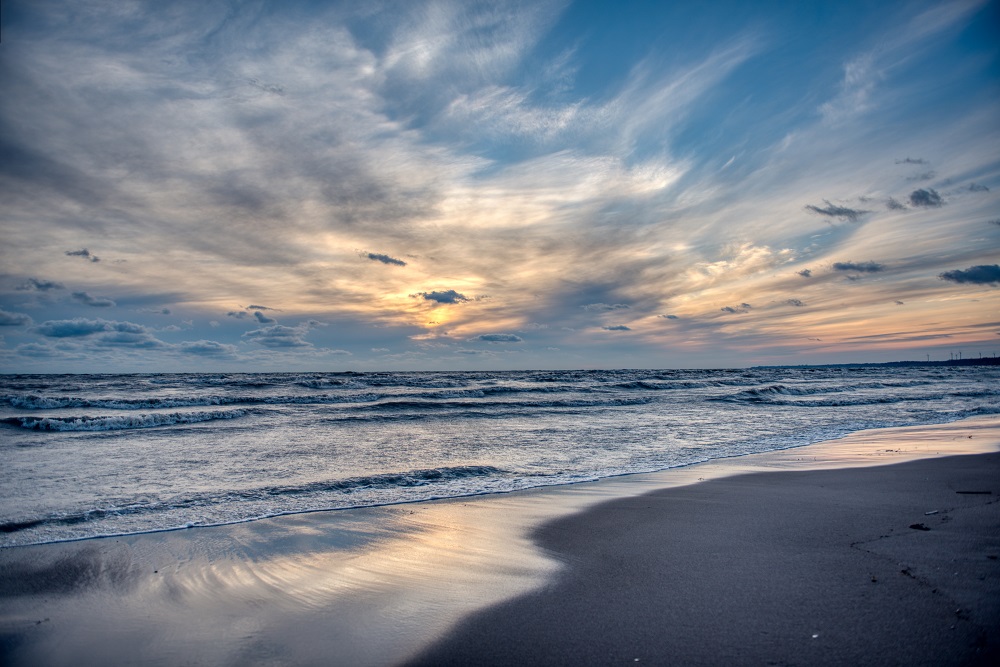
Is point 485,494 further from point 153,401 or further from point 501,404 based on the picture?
point 153,401

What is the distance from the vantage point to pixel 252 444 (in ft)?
44.7

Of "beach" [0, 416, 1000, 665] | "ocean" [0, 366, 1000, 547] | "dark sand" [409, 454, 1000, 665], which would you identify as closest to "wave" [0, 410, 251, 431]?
"ocean" [0, 366, 1000, 547]

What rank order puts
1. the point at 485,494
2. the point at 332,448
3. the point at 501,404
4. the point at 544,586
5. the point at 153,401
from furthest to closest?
the point at 501,404
the point at 153,401
the point at 332,448
the point at 485,494
the point at 544,586

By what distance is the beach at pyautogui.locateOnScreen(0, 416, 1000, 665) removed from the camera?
3.24 metres

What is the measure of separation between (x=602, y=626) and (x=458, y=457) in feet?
26.9

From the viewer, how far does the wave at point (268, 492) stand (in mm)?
6574

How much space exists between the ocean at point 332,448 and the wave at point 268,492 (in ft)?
0.13

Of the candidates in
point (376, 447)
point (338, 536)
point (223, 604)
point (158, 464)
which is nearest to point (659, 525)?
point (338, 536)

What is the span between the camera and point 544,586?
4.32m

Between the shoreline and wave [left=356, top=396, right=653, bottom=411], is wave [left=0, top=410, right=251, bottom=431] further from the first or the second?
the shoreline

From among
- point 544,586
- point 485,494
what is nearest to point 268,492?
point 485,494

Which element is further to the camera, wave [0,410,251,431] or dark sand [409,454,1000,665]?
wave [0,410,251,431]

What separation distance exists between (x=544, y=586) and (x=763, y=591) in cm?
176

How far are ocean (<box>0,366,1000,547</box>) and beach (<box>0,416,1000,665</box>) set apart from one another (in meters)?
1.30
